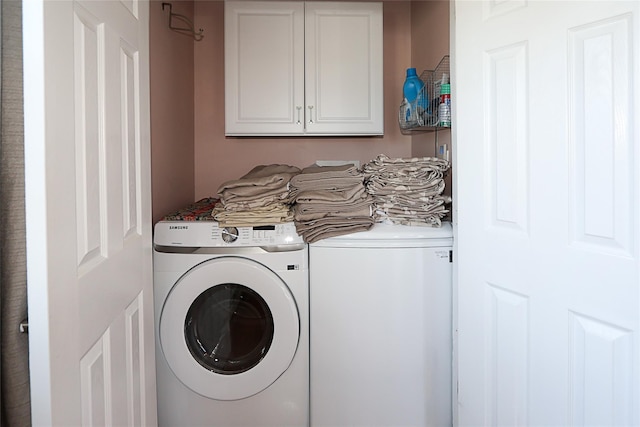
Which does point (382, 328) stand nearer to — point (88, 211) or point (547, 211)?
point (547, 211)

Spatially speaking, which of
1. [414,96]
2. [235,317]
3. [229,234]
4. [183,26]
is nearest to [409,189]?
[414,96]

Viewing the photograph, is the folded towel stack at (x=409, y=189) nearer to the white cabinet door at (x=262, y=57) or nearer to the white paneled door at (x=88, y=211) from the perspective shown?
the white cabinet door at (x=262, y=57)

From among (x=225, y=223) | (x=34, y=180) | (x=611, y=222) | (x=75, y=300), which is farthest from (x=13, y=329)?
(x=611, y=222)

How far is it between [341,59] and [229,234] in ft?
3.69

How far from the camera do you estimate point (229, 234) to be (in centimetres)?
165

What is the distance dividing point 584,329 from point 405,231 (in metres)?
0.70

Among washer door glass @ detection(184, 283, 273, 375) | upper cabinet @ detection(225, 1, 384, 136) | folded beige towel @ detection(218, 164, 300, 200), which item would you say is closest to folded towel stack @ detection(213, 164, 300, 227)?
folded beige towel @ detection(218, 164, 300, 200)

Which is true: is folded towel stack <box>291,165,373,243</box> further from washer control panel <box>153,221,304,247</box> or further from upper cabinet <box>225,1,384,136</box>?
upper cabinet <box>225,1,384,136</box>

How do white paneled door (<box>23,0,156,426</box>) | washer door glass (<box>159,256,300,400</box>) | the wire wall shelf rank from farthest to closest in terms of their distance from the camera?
1. the wire wall shelf
2. washer door glass (<box>159,256,300,400</box>)
3. white paneled door (<box>23,0,156,426</box>)

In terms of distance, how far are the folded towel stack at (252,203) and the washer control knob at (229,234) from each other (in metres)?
0.02

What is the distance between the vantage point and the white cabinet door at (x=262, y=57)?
2.17m

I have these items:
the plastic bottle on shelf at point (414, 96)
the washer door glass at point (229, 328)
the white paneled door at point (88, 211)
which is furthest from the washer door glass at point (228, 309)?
the plastic bottle on shelf at point (414, 96)

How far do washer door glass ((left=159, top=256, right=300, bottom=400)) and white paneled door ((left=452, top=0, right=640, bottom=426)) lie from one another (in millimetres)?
661

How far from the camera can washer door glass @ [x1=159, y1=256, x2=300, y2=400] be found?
1.64m
